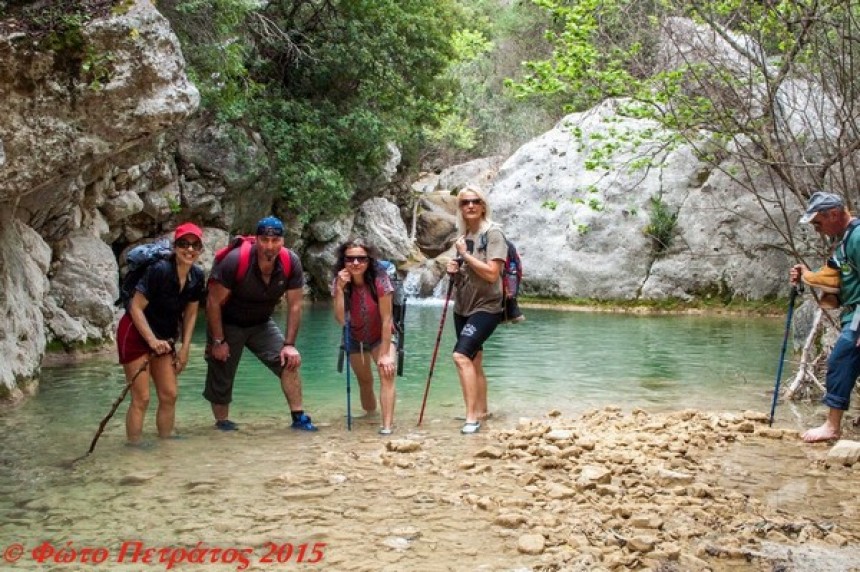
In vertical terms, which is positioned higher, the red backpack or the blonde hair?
the blonde hair

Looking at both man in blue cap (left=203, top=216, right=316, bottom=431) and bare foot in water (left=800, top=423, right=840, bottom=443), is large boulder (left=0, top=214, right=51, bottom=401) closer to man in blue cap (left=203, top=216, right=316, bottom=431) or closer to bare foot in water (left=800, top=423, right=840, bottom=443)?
man in blue cap (left=203, top=216, right=316, bottom=431)

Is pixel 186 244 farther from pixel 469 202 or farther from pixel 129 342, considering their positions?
pixel 469 202

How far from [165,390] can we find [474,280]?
3.09 m

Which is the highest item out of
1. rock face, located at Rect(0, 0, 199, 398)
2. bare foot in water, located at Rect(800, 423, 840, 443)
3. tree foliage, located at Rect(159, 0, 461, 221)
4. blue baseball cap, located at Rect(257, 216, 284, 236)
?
tree foliage, located at Rect(159, 0, 461, 221)

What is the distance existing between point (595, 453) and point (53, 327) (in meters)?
10.1

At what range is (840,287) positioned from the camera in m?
7.15

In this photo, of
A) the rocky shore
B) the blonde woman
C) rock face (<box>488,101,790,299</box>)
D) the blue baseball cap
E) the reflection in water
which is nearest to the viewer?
the rocky shore

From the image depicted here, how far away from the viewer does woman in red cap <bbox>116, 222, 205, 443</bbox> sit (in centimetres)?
698

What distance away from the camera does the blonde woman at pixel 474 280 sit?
775 centimetres

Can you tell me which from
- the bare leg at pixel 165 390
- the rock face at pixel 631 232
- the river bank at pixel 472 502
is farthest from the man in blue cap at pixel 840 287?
the rock face at pixel 631 232

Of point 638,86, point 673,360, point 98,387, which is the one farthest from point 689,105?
point 98,387

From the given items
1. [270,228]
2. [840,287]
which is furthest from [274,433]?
[840,287]

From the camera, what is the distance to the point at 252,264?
7.57 metres

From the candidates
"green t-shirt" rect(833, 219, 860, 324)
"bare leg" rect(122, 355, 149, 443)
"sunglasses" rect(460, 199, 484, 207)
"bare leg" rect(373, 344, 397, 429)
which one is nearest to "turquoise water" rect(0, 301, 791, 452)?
"bare leg" rect(122, 355, 149, 443)
